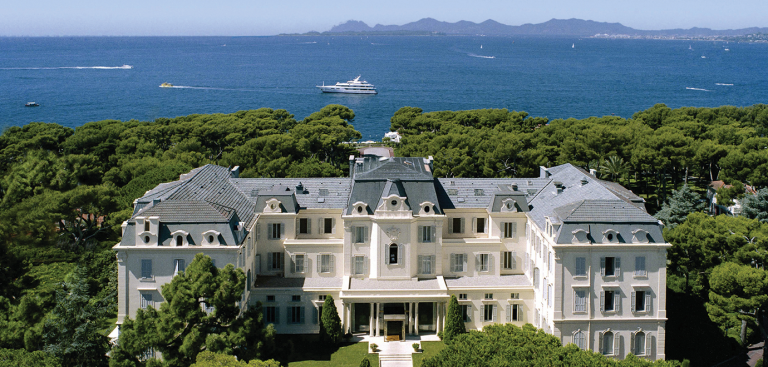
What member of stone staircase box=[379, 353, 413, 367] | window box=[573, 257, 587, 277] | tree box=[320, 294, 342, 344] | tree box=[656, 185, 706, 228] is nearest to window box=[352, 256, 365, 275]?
tree box=[320, 294, 342, 344]

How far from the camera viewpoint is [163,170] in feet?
231

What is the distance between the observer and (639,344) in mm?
48375

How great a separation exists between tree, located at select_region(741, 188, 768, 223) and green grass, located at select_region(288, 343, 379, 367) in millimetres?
37361

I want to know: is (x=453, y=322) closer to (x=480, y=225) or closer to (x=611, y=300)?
(x=480, y=225)

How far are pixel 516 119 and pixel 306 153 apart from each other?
3987cm

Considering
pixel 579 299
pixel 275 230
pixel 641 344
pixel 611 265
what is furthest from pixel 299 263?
pixel 641 344

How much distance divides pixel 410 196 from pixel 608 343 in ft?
60.3

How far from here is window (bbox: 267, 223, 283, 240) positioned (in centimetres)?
5525

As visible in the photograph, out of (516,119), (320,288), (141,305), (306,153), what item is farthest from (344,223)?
(516,119)

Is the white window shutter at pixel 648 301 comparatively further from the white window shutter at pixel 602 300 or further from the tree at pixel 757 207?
the tree at pixel 757 207

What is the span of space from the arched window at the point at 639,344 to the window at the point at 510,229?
12791 mm

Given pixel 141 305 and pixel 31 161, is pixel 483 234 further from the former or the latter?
pixel 31 161

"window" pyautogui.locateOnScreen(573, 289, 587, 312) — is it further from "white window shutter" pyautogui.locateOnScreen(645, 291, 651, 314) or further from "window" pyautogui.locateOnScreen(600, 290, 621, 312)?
"white window shutter" pyautogui.locateOnScreen(645, 291, 651, 314)

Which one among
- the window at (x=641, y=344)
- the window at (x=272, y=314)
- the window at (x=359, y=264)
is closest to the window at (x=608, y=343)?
the window at (x=641, y=344)
